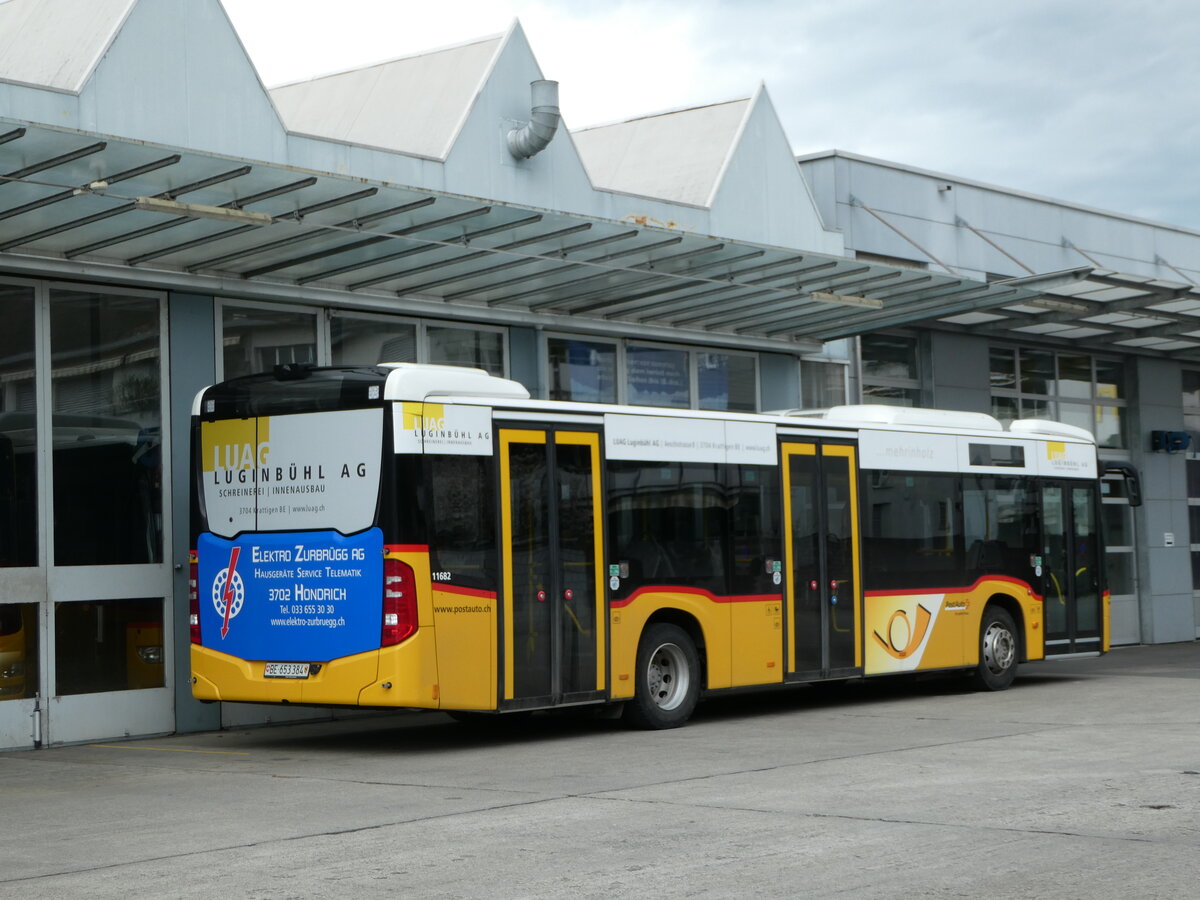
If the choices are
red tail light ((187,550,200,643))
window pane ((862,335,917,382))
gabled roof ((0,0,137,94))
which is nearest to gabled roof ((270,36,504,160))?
gabled roof ((0,0,137,94))

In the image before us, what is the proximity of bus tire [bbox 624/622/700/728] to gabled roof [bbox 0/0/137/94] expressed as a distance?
285 inches

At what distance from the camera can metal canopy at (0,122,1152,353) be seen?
12.5 meters

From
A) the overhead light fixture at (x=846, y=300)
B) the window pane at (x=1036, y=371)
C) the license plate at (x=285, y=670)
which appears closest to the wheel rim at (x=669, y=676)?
the license plate at (x=285, y=670)

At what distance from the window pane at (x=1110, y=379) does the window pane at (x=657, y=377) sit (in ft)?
35.1

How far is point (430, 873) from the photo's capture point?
7.29 meters

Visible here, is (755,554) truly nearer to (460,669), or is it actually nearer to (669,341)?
(460,669)

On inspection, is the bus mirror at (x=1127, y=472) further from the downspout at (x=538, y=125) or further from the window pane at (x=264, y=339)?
the window pane at (x=264, y=339)

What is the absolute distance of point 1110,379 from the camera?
2845 cm

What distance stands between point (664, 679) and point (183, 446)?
505 centimetres

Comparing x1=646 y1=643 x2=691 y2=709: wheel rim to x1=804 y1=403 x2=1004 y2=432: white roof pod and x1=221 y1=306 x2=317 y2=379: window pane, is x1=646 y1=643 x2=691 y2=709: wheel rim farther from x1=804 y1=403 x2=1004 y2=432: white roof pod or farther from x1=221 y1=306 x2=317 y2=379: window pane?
x1=221 y1=306 x2=317 y2=379: window pane

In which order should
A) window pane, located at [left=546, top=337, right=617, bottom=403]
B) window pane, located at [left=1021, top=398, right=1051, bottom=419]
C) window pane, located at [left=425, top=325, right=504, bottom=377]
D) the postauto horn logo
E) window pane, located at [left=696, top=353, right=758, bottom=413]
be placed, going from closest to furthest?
the postauto horn logo, window pane, located at [left=425, top=325, right=504, bottom=377], window pane, located at [left=546, top=337, right=617, bottom=403], window pane, located at [left=696, top=353, right=758, bottom=413], window pane, located at [left=1021, top=398, right=1051, bottom=419]

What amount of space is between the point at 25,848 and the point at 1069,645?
13.8 m

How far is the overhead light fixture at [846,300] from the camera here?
739 inches

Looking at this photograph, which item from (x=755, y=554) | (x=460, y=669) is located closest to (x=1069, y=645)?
(x=755, y=554)
